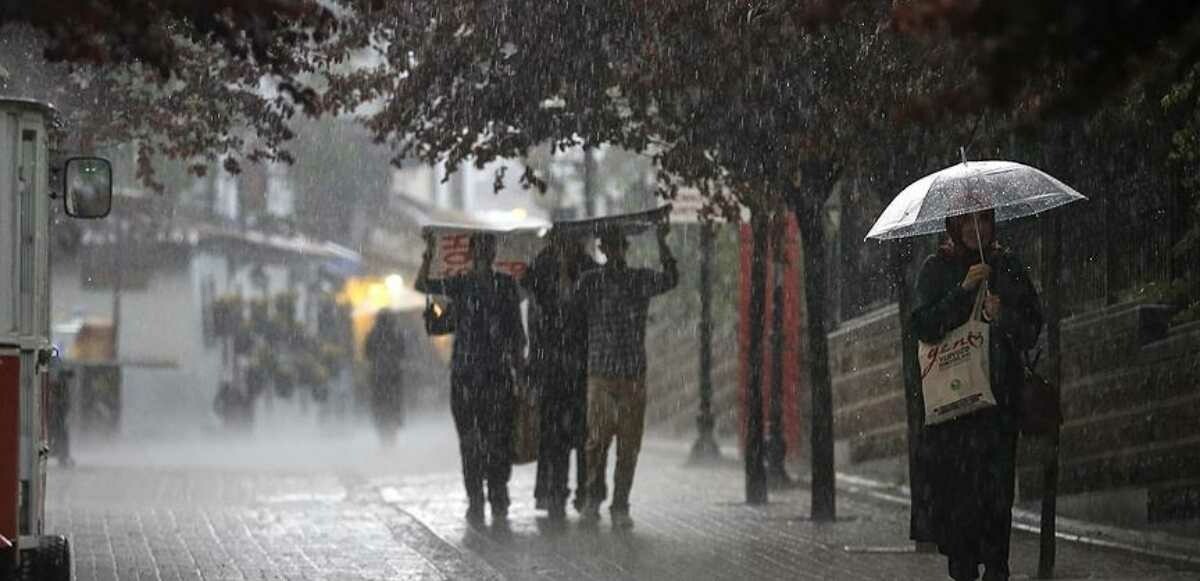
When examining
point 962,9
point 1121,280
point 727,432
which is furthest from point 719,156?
point 727,432

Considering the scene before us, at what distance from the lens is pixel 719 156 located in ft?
47.2

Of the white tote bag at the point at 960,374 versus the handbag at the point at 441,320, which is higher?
the handbag at the point at 441,320

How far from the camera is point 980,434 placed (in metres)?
9.44

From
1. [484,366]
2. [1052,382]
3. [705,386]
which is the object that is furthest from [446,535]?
[705,386]

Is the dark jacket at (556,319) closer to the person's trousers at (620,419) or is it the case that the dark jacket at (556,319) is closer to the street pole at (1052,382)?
the person's trousers at (620,419)

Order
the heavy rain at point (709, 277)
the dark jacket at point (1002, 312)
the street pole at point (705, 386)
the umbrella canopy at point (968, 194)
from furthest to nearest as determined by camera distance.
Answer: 1. the street pole at point (705, 386)
2. the umbrella canopy at point (968, 194)
3. the dark jacket at point (1002, 312)
4. the heavy rain at point (709, 277)

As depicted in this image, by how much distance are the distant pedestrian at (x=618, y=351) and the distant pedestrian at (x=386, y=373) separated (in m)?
13.4

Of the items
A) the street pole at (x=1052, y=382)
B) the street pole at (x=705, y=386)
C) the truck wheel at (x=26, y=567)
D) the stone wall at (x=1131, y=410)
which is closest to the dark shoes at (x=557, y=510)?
the stone wall at (x=1131, y=410)

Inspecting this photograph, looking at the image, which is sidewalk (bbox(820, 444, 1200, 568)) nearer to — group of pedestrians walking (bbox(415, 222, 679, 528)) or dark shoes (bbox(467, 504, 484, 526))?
group of pedestrians walking (bbox(415, 222, 679, 528))

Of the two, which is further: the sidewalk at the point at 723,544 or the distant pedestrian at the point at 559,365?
the distant pedestrian at the point at 559,365

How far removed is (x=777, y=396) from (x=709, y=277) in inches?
109

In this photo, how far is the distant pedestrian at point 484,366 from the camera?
14.7 metres

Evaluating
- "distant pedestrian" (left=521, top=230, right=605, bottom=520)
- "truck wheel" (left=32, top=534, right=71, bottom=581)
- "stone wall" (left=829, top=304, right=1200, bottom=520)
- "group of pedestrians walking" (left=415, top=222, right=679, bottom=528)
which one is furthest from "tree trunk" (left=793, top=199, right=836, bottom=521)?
"truck wheel" (left=32, top=534, right=71, bottom=581)

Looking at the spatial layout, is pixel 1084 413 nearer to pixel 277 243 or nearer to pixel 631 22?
pixel 631 22
